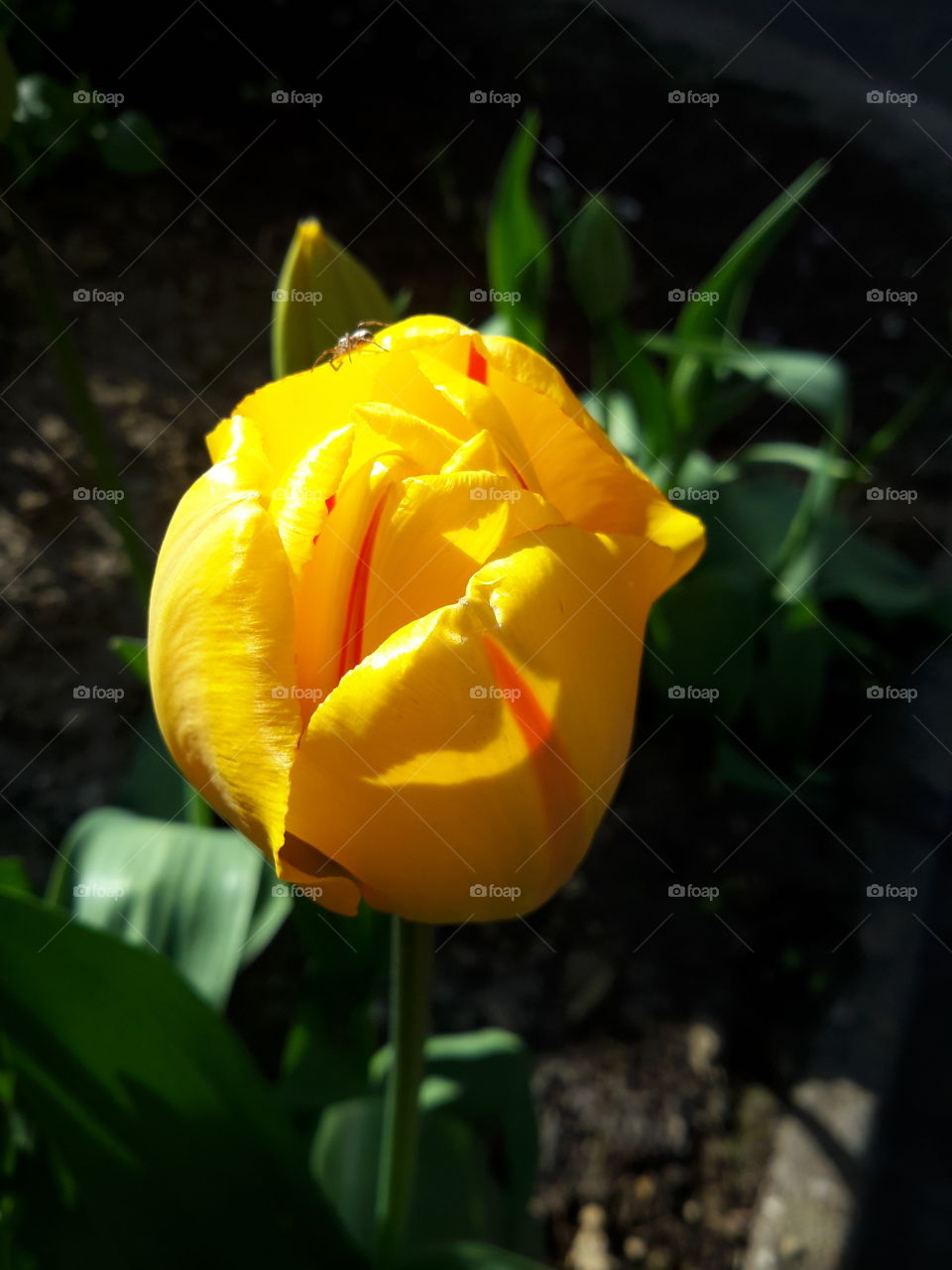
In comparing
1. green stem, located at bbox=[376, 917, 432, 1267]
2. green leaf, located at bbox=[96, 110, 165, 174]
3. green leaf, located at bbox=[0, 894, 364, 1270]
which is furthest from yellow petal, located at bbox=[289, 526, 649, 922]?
green leaf, located at bbox=[96, 110, 165, 174]

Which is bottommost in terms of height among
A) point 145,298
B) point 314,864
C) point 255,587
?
point 314,864

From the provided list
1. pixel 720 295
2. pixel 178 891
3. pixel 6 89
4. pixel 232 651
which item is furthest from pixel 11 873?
pixel 720 295

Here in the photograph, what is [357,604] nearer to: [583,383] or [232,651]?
[232,651]

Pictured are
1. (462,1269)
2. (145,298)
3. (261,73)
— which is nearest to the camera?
(462,1269)

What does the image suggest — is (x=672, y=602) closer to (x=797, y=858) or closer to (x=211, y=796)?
(x=797, y=858)

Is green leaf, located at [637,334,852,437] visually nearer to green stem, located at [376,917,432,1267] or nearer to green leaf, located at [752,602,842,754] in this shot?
green leaf, located at [752,602,842,754]

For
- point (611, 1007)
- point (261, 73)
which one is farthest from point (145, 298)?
point (611, 1007)
